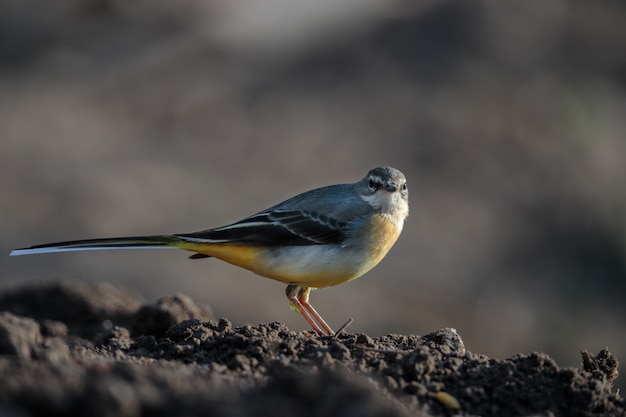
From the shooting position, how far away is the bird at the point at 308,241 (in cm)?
998

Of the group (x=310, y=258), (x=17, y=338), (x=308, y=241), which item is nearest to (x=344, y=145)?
(x=308, y=241)

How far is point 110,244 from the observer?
9531 mm

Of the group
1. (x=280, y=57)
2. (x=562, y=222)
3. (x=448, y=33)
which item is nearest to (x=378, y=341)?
(x=562, y=222)

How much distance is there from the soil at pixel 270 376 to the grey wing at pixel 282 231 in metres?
0.90

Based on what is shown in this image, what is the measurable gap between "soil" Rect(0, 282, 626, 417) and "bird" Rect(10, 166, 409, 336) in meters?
0.79

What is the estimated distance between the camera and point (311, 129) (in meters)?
26.6

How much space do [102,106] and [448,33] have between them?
11641 mm

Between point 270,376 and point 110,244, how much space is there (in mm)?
3526

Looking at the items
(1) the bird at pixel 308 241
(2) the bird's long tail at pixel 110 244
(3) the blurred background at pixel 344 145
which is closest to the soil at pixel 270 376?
(2) the bird's long tail at pixel 110 244

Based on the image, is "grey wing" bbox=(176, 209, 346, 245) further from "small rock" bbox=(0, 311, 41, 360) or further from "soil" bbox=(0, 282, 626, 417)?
"small rock" bbox=(0, 311, 41, 360)

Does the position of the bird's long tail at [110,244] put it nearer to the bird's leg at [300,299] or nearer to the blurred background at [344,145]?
the bird's leg at [300,299]

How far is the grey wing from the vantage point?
33.3 ft

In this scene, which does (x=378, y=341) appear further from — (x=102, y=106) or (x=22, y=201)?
(x=102, y=106)

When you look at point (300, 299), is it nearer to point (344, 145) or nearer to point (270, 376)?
point (270, 376)
